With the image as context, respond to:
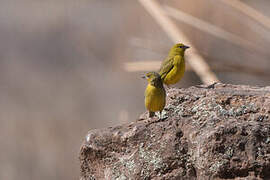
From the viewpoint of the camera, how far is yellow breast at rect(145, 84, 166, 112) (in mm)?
4113

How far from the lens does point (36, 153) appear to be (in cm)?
1071

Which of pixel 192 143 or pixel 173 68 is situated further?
pixel 173 68

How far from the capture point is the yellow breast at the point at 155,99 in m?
4.11

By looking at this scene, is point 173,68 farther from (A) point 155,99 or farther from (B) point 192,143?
(B) point 192,143

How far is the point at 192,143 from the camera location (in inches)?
143

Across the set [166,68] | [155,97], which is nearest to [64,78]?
[166,68]

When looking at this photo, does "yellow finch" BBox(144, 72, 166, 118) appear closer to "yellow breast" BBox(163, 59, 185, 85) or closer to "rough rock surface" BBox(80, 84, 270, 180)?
"rough rock surface" BBox(80, 84, 270, 180)

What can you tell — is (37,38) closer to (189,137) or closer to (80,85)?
(80,85)

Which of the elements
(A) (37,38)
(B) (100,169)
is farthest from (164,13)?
(A) (37,38)

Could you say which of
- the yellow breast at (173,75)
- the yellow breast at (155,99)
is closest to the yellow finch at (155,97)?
the yellow breast at (155,99)

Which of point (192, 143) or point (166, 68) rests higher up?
point (166, 68)

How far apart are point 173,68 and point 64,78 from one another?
18.1 ft

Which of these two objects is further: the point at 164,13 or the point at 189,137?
the point at 164,13

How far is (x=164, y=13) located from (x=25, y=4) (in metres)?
6.09
